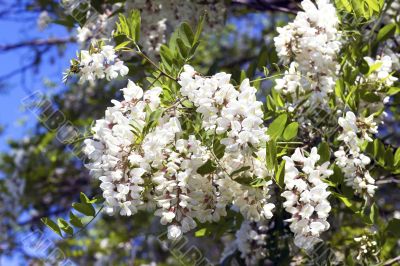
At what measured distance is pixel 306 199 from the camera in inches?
60.3

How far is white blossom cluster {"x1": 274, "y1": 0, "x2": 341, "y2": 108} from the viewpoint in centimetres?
188

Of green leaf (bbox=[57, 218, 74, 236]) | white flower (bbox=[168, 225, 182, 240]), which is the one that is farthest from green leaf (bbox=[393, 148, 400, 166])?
green leaf (bbox=[57, 218, 74, 236])

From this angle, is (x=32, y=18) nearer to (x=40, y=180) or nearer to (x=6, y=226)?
(x=40, y=180)

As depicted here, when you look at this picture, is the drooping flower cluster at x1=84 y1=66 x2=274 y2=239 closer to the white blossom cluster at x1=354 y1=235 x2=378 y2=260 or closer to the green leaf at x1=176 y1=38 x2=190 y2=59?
the green leaf at x1=176 y1=38 x2=190 y2=59

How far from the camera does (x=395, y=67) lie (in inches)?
88.7

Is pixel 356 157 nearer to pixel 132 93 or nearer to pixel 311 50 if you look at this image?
pixel 311 50

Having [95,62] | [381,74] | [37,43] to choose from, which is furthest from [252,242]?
[37,43]

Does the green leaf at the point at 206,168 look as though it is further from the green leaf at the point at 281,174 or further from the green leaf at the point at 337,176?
the green leaf at the point at 337,176

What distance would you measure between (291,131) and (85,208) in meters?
0.59

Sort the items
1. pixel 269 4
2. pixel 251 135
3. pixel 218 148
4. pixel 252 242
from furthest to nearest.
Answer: pixel 269 4
pixel 252 242
pixel 218 148
pixel 251 135

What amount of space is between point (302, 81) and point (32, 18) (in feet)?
10.8

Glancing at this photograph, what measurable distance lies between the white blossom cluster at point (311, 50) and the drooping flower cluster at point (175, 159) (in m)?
0.37

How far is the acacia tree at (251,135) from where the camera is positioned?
1567 millimetres

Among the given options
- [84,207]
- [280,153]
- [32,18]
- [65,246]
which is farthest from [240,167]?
[32,18]
